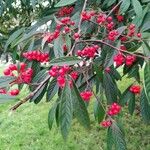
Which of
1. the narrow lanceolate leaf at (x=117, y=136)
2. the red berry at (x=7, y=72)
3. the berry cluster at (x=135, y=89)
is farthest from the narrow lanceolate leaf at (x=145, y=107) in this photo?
the red berry at (x=7, y=72)

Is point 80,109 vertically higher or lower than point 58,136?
higher

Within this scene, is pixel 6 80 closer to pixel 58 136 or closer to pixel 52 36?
pixel 52 36

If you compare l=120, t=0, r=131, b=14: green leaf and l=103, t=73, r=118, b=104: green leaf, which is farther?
l=120, t=0, r=131, b=14: green leaf

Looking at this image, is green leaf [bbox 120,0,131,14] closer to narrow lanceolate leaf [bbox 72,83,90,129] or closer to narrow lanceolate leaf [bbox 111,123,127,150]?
narrow lanceolate leaf [bbox 111,123,127,150]

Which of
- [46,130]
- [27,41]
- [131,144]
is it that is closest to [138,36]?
[27,41]

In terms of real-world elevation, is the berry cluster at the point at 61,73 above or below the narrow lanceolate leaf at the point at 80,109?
above

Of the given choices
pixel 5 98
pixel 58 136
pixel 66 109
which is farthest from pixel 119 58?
pixel 58 136

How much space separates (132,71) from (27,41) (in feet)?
2.11

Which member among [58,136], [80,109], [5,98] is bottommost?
[58,136]

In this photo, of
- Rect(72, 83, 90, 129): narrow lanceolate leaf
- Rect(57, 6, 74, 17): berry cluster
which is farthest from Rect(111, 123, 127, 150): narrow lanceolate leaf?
Rect(57, 6, 74, 17): berry cluster

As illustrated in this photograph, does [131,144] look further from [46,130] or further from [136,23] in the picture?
[136,23]

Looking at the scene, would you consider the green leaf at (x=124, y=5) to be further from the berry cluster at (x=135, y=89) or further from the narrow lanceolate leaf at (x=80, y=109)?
the narrow lanceolate leaf at (x=80, y=109)

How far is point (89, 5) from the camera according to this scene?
2.85 m

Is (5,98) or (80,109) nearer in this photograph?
(5,98)
